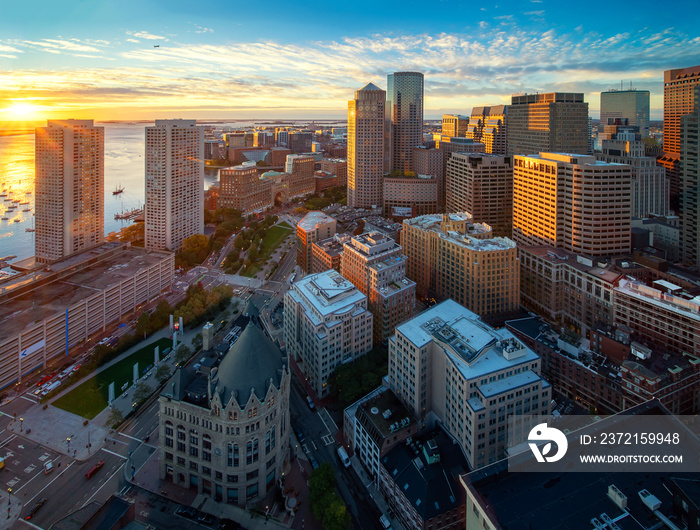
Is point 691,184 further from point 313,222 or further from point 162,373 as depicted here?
point 162,373

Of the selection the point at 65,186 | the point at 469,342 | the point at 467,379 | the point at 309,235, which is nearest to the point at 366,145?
the point at 309,235

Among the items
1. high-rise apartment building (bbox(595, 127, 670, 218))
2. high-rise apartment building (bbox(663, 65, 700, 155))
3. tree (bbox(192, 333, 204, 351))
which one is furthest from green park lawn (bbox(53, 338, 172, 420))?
high-rise apartment building (bbox(663, 65, 700, 155))

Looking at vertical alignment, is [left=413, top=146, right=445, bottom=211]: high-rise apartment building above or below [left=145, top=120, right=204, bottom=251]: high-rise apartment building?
above

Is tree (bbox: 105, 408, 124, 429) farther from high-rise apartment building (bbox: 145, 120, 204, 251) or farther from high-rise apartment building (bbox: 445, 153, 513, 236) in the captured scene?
high-rise apartment building (bbox: 445, 153, 513, 236)

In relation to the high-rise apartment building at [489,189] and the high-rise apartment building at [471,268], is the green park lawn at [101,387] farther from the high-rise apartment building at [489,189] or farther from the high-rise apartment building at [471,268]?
the high-rise apartment building at [489,189]

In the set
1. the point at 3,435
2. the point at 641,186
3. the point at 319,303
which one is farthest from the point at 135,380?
the point at 641,186
